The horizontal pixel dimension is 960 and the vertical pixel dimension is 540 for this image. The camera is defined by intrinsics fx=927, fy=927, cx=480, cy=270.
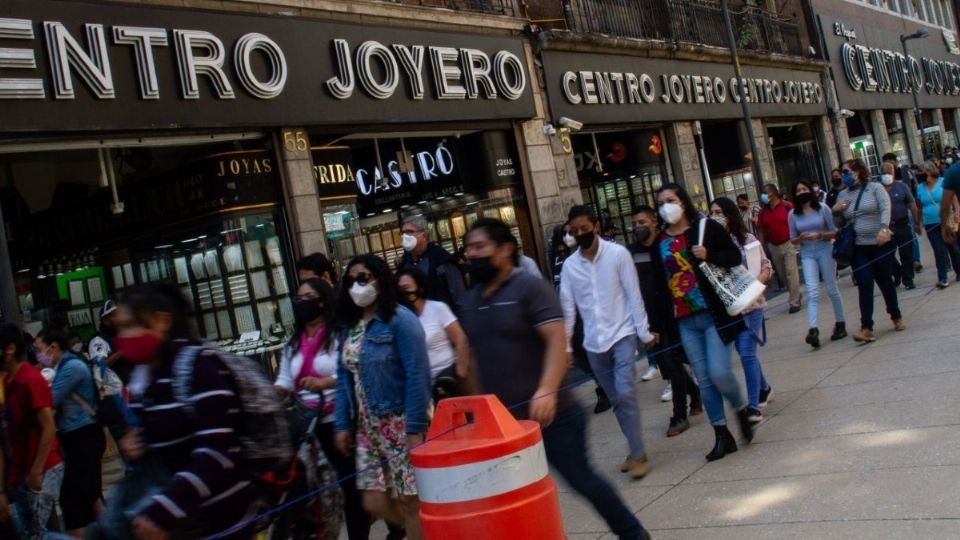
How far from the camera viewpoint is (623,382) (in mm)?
6246

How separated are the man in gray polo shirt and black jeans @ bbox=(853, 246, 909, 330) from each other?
6000 millimetres

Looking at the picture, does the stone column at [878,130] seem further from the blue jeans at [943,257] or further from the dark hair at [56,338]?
the dark hair at [56,338]

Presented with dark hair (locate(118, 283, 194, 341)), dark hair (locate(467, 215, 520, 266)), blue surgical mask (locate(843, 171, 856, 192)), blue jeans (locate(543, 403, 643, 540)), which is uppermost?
blue surgical mask (locate(843, 171, 856, 192))

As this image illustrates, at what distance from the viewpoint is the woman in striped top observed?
3123mm

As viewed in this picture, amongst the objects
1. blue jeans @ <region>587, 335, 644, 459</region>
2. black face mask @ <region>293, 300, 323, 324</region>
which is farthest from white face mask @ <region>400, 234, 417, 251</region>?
black face mask @ <region>293, 300, 323, 324</region>

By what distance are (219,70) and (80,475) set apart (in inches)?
216

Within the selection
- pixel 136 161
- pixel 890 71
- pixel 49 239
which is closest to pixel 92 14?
pixel 136 161

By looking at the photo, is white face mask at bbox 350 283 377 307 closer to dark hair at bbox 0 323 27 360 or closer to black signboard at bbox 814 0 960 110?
dark hair at bbox 0 323 27 360

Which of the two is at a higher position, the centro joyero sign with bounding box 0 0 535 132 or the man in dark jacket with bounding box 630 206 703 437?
the centro joyero sign with bounding box 0 0 535 132

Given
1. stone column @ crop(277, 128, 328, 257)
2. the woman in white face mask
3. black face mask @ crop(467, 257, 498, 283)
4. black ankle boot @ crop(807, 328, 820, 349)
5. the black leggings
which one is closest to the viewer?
black face mask @ crop(467, 257, 498, 283)

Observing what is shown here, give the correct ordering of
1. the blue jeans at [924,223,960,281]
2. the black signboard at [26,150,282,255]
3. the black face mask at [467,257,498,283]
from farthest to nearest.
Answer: the blue jeans at [924,223,960,281], the black signboard at [26,150,282,255], the black face mask at [467,257,498,283]

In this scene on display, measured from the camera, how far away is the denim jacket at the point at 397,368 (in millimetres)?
4773

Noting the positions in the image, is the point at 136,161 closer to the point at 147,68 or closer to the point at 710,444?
the point at 147,68

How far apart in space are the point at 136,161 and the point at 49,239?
8.25 ft
